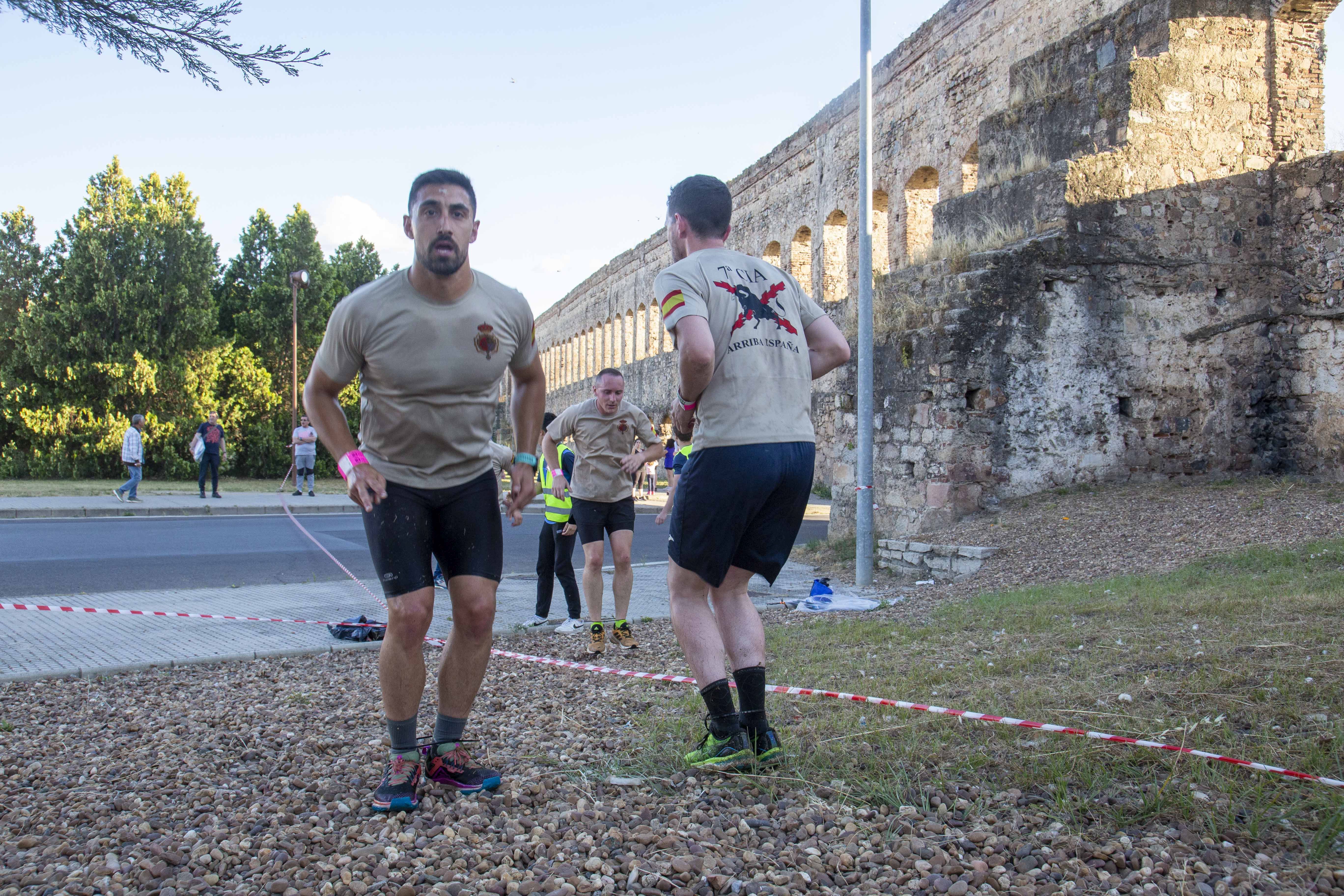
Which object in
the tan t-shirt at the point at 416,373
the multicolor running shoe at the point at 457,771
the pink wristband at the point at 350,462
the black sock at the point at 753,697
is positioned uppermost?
the tan t-shirt at the point at 416,373

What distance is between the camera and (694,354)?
3100mm

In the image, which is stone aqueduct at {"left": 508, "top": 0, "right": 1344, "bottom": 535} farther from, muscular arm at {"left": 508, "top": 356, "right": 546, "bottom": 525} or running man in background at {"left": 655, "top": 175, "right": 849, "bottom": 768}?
muscular arm at {"left": 508, "top": 356, "right": 546, "bottom": 525}

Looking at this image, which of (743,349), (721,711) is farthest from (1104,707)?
(743,349)

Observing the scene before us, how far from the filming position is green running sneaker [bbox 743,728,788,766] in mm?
3152

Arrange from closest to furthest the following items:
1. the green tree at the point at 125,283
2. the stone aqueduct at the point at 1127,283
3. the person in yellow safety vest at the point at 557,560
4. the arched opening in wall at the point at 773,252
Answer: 1. the person in yellow safety vest at the point at 557,560
2. the stone aqueduct at the point at 1127,283
3. the arched opening in wall at the point at 773,252
4. the green tree at the point at 125,283

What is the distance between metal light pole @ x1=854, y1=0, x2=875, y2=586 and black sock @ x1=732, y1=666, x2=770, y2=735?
603 cm

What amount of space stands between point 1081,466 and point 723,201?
316 inches

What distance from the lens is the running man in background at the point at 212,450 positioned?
762 inches

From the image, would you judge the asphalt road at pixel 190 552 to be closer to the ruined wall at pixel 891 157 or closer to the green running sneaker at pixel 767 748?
the green running sneaker at pixel 767 748

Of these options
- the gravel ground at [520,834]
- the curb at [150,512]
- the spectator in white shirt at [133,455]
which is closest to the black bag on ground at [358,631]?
the gravel ground at [520,834]

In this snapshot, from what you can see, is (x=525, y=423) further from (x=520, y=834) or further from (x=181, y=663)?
(x=181, y=663)

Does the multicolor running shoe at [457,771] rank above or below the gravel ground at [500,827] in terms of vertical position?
above

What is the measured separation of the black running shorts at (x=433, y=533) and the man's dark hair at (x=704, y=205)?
118 centimetres

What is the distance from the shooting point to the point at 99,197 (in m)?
28.5
